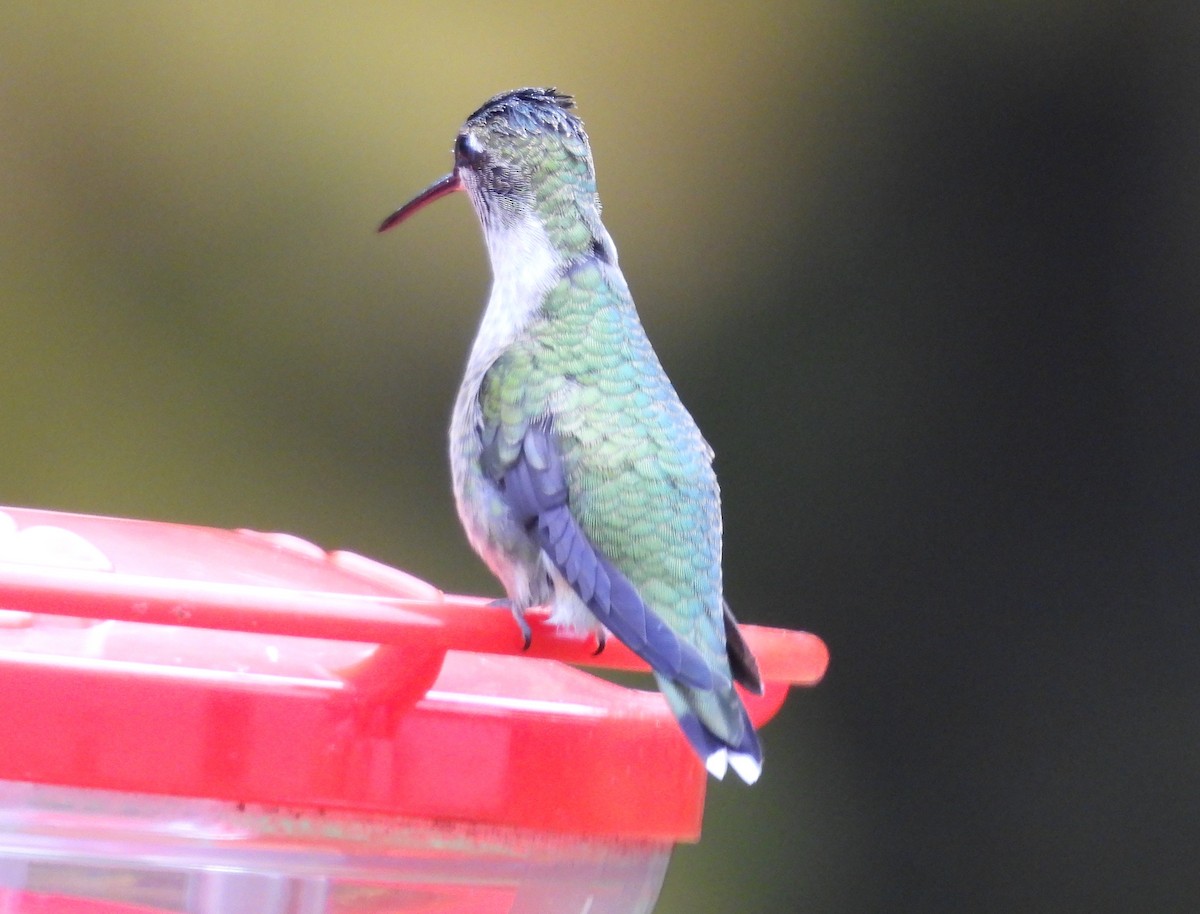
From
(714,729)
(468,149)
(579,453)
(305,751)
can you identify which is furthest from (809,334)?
(305,751)

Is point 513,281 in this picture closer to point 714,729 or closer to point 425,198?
point 425,198

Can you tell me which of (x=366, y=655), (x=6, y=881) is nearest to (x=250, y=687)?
(x=366, y=655)

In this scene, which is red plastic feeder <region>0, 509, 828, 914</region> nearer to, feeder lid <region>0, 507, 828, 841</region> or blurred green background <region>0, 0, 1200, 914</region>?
feeder lid <region>0, 507, 828, 841</region>

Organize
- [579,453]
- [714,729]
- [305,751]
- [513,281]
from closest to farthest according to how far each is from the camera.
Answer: [305,751] → [714,729] → [579,453] → [513,281]

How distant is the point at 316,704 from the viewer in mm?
1315

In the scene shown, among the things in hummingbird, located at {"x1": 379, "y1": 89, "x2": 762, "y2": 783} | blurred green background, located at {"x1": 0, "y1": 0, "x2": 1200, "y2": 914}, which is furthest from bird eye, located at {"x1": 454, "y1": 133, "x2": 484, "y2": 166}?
blurred green background, located at {"x1": 0, "y1": 0, "x2": 1200, "y2": 914}

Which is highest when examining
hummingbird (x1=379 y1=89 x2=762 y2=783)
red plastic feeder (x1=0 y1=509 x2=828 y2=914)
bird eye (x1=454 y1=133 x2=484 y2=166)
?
bird eye (x1=454 y1=133 x2=484 y2=166)

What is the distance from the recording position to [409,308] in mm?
4727

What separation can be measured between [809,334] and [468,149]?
2435mm

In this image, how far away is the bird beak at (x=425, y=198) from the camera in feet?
7.45

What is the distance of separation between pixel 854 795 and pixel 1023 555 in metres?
0.86

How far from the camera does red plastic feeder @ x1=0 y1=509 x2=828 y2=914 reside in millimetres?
1223

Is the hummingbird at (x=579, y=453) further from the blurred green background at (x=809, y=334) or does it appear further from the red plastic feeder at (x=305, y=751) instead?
the blurred green background at (x=809, y=334)

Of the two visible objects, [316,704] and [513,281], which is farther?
[513,281]
